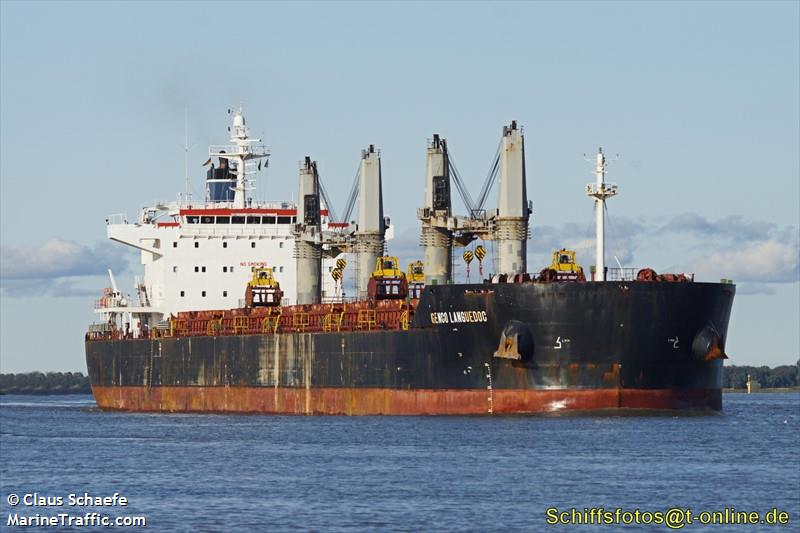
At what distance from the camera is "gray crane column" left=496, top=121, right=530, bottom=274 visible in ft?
164

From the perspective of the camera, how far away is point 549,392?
4334 centimetres

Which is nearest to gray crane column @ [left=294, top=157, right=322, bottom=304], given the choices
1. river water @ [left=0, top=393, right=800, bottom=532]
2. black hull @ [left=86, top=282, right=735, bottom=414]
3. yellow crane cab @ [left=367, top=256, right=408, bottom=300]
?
yellow crane cab @ [left=367, top=256, right=408, bottom=300]

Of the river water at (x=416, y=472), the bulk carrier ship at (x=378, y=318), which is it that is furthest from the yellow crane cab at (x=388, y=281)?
the river water at (x=416, y=472)

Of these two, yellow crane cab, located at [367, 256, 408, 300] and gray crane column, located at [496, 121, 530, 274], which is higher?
gray crane column, located at [496, 121, 530, 274]

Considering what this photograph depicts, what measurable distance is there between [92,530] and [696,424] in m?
20.8

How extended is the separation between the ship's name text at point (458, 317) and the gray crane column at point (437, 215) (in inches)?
264

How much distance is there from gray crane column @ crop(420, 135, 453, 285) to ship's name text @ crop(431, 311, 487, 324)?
6.70 metres

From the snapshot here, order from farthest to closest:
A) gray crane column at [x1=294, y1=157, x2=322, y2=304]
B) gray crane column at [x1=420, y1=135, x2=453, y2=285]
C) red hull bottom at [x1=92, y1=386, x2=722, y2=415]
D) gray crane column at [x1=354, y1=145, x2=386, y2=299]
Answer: gray crane column at [x1=294, y1=157, x2=322, y2=304] < gray crane column at [x1=354, y1=145, x2=386, y2=299] < gray crane column at [x1=420, y1=135, x2=453, y2=285] < red hull bottom at [x1=92, y1=386, x2=722, y2=415]

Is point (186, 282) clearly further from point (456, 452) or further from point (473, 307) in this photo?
point (456, 452)

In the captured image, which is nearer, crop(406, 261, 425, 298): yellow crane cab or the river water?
the river water

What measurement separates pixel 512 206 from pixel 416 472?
1923 centimetres

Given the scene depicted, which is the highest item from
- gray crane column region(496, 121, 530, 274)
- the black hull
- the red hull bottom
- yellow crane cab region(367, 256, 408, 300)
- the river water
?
gray crane column region(496, 121, 530, 274)

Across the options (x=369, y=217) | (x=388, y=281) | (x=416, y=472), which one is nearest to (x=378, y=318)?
(x=388, y=281)

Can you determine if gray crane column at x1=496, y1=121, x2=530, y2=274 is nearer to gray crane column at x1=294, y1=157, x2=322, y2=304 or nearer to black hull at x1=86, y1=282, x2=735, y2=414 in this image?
black hull at x1=86, y1=282, x2=735, y2=414
